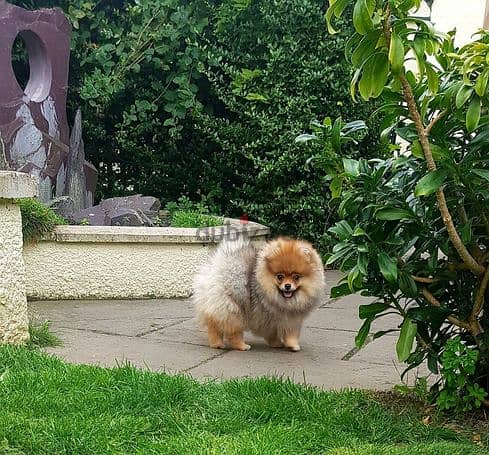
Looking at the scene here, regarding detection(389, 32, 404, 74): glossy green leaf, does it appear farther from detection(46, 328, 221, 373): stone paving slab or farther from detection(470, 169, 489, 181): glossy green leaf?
detection(46, 328, 221, 373): stone paving slab

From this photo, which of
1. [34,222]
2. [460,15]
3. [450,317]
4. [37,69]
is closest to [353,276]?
[450,317]

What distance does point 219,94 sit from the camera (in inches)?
304

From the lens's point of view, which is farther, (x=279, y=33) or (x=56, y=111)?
(x=279, y=33)

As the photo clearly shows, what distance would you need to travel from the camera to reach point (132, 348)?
4.50m

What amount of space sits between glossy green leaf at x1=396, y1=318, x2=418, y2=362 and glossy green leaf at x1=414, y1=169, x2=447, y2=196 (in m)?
0.72

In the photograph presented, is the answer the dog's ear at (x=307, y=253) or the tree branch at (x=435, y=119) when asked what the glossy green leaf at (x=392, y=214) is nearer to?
the tree branch at (x=435, y=119)

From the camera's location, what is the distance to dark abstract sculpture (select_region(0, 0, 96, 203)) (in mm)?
6641

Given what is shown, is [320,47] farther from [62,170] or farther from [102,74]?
[62,170]

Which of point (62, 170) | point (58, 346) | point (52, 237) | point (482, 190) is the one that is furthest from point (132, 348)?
point (62, 170)

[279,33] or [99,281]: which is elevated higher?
[279,33]

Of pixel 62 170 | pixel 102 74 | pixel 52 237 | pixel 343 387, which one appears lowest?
pixel 343 387

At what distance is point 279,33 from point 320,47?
53 cm

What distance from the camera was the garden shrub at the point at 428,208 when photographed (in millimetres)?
2691

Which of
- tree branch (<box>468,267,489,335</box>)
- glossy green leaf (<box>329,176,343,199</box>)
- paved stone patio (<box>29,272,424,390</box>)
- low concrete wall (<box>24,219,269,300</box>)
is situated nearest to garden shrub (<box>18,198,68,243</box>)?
low concrete wall (<box>24,219,269,300</box>)
